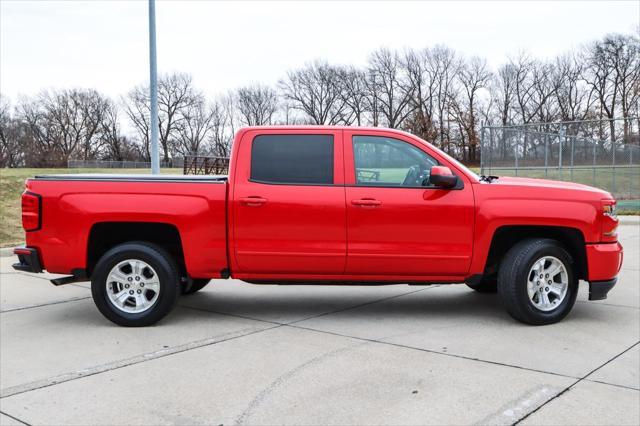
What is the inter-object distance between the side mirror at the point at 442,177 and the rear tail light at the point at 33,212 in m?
3.68

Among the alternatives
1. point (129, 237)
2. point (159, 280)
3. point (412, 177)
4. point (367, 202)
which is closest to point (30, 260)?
point (129, 237)

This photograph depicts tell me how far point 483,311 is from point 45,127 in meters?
93.0

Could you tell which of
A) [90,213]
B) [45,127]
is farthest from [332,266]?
[45,127]

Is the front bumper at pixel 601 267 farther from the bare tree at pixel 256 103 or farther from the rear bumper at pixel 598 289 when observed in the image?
the bare tree at pixel 256 103

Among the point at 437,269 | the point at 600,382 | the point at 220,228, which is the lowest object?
the point at 600,382

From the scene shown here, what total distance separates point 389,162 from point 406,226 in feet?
2.13

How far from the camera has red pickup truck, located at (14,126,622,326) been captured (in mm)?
5855

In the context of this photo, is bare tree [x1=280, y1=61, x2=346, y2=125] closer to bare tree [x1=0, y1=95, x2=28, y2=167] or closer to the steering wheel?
bare tree [x1=0, y1=95, x2=28, y2=167]

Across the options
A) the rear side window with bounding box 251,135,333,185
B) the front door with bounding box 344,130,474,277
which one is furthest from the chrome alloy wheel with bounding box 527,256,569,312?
the rear side window with bounding box 251,135,333,185

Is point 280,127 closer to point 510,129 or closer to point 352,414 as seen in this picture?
point 352,414

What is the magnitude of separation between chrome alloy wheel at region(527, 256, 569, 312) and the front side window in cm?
132

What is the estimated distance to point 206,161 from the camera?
109 feet

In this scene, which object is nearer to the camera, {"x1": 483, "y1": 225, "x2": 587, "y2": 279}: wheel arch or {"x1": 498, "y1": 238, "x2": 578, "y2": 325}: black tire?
{"x1": 498, "y1": 238, "x2": 578, "y2": 325}: black tire

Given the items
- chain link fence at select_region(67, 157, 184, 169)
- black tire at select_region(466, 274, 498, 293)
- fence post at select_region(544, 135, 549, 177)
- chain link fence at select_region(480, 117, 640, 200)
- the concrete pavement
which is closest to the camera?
the concrete pavement
